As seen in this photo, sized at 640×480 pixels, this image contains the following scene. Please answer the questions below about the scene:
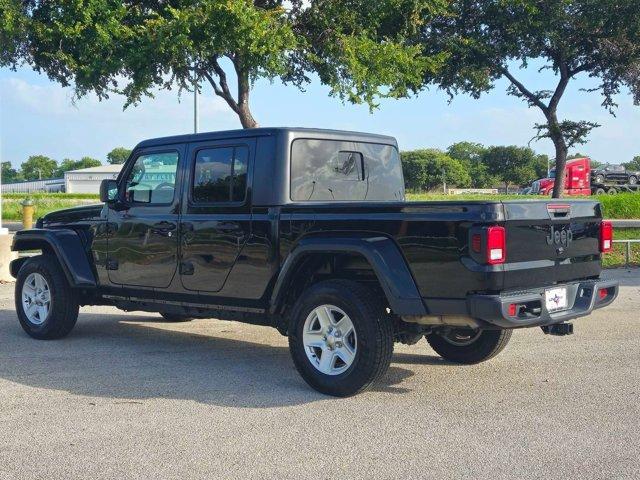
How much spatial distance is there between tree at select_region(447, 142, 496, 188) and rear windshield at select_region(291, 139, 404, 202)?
92707 mm

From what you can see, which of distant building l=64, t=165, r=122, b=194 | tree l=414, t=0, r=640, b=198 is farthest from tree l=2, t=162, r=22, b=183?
tree l=414, t=0, r=640, b=198

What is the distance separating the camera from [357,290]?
5879 millimetres

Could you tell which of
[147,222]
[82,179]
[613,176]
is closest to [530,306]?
[147,222]

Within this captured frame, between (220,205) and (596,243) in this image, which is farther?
(220,205)

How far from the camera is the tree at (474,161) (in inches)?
3970

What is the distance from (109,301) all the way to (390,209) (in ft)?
11.8

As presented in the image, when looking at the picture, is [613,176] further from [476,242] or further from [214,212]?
[476,242]

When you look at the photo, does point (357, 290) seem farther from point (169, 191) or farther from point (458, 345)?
point (169, 191)

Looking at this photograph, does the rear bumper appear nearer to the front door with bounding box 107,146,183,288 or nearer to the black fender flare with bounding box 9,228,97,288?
the front door with bounding box 107,146,183,288

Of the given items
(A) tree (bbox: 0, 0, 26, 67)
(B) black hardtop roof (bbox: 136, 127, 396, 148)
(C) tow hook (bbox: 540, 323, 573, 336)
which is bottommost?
(C) tow hook (bbox: 540, 323, 573, 336)

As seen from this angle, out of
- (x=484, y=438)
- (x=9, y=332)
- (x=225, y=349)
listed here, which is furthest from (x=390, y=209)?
(x=9, y=332)

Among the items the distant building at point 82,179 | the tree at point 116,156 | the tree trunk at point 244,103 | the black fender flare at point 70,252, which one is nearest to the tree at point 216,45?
the tree trunk at point 244,103

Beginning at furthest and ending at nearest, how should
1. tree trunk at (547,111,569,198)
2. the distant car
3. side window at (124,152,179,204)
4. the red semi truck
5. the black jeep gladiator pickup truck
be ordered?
the distant car
the red semi truck
tree trunk at (547,111,569,198)
side window at (124,152,179,204)
the black jeep gladiator pickup truck

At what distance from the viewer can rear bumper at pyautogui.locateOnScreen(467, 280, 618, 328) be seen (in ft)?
17.3
